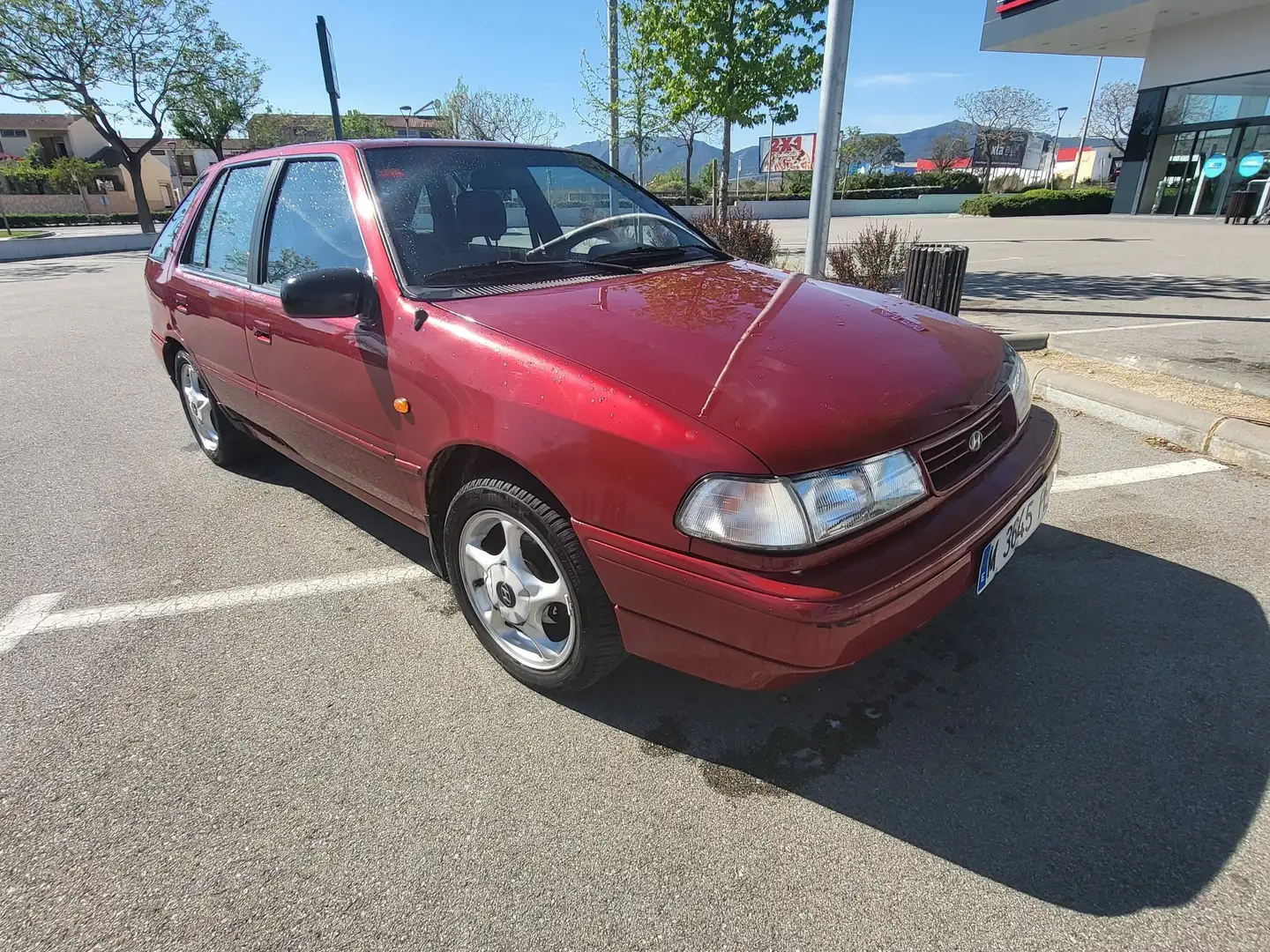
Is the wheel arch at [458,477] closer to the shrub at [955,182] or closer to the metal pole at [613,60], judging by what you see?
the metal pole at [613,60]

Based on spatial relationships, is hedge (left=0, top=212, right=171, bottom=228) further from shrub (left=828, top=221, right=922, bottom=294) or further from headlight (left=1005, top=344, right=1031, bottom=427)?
headlight (left=1005, top=344, right=1031, bottom=427)

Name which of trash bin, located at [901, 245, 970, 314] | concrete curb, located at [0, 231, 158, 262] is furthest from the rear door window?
concrete curb, located at [0, 231, 158, 262]

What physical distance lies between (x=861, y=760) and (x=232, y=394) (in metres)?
3.34

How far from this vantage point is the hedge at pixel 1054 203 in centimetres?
3141

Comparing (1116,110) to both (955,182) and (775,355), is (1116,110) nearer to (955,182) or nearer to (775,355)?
(955,182)

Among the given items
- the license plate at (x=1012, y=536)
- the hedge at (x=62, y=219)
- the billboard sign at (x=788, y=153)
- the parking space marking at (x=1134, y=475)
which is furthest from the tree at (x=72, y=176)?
the license plate at (x=1012, y=536)

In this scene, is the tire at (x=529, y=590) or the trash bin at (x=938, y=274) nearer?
the tire at (x=529, y=590)

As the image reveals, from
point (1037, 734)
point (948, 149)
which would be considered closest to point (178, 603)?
point (1037, 734)

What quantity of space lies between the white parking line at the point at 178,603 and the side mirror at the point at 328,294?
3.95 ft

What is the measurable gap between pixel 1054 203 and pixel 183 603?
122 feet

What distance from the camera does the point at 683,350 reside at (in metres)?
2.01

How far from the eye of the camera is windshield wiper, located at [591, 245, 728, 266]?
9.61 ft

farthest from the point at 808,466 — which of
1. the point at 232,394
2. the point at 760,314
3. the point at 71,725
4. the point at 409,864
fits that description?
the point at 232,394

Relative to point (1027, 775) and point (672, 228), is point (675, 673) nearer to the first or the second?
point (1027, 775)
